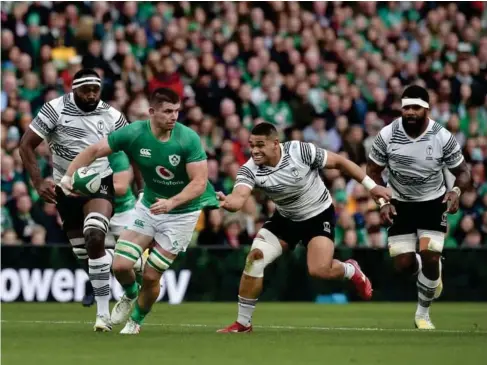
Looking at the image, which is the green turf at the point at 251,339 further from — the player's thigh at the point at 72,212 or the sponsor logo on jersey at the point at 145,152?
the sponsor logo on jersey at the point at 145,152

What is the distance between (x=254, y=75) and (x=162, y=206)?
1233 centimetres

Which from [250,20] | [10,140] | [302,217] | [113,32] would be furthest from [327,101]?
[302,217]

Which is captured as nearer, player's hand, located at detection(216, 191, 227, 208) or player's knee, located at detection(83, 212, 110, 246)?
player's hand, located at detection(216, 191, 227, 208)

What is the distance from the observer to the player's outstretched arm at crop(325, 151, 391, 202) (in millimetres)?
14172

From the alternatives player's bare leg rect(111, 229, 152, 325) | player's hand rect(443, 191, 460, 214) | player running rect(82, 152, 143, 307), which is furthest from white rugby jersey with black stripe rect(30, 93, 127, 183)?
player's hand rect(443, 191, 460, 214)

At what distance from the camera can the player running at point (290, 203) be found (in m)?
14.2

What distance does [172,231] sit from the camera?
13.9m

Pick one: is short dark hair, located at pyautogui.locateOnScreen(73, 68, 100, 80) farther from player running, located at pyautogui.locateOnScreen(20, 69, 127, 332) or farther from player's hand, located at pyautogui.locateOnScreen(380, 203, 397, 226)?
player's hand, located at pyautogui.locateOnScreen(380, 203, 397, 226)

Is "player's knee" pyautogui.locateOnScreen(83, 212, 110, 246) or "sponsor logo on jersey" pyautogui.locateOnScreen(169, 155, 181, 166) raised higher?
"sponsor logo on jersey" pyautogui.locateOnScreen(169, 155, 181, 166)

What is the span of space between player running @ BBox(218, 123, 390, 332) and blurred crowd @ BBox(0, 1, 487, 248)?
6837mm

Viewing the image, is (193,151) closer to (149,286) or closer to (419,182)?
(149,286)

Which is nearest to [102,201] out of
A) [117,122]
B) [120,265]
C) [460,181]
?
[117,122]

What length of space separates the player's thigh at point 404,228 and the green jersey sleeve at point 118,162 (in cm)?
315

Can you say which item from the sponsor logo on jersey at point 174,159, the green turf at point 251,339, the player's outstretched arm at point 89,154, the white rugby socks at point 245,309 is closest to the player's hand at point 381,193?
the green turf at point 251,339
